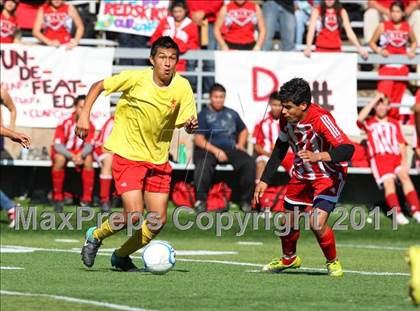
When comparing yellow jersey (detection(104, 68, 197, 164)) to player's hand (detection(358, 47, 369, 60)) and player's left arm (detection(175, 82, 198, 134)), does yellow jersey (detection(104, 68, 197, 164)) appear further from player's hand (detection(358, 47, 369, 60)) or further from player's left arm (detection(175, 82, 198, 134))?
player's hand (detection(358, 47, 369, 60))

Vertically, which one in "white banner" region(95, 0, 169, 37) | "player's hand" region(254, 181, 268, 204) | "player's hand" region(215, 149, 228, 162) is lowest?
"player's hand" region(215, 149, 228, 162)

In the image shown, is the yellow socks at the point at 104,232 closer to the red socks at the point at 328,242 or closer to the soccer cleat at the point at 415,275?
the red socks at the point at 328,242

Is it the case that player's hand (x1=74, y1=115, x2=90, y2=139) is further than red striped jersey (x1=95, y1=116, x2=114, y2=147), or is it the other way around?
red striped jersey (x1=95, y1=116, x2=114, y2=147)

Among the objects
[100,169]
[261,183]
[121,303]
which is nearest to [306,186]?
[261,183]

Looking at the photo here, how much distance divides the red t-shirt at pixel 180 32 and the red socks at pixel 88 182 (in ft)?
7.67

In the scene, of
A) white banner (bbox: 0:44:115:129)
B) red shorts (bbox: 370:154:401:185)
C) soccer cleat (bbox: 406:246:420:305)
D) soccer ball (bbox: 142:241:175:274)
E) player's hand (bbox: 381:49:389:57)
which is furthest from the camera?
player's hand (bbox: 381:49:389:57)

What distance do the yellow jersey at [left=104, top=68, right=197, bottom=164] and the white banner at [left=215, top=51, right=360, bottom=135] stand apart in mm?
7319

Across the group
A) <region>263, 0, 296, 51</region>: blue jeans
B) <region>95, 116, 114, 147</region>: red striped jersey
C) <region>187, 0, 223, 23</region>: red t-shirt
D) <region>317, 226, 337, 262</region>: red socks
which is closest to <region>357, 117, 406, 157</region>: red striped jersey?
<region>263, 0, 296, 51</region>: blue jeans

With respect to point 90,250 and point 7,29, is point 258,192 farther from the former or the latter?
point 7,29

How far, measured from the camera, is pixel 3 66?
19.1 m

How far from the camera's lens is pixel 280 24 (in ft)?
67.2

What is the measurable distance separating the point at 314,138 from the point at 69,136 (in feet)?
25.8

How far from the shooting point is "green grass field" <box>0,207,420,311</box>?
914 cm

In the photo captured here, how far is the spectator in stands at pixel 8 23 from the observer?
64.7 feet
